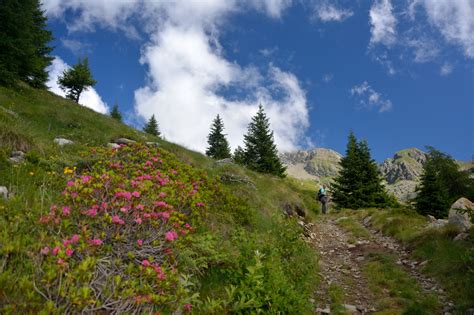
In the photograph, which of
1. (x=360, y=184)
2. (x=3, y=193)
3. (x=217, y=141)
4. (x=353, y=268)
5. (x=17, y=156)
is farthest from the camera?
(x=217, y=141)

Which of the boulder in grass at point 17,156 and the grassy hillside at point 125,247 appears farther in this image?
the boulder in grass at point 17,156

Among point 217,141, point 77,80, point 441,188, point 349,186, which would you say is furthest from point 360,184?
point 77,80

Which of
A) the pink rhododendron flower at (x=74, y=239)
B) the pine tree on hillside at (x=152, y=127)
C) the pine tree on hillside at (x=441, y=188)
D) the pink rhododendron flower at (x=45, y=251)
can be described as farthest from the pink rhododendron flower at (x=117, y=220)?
the pine tree on hillside at (x=152, y=127)

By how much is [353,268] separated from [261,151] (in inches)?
Answer: 1038

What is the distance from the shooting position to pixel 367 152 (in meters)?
33.2

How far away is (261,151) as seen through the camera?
35.0 m

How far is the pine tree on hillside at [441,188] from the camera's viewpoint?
24844 millimetres

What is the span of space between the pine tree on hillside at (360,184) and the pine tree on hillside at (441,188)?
4.07 m

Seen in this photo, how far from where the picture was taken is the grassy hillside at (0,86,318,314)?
2.80 meters

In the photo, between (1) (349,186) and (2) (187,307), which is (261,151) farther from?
(2) (187,307)

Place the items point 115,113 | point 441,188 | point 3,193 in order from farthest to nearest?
point 115,113, point 441,188, point 3,193

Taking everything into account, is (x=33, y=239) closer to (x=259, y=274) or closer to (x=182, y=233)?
(x=182, y=233)

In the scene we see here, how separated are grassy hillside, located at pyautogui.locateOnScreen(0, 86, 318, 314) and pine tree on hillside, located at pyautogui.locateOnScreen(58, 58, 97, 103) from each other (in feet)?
115

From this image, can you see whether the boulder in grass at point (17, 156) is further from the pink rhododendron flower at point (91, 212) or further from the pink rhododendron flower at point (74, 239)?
the pink rhododendron flower at point (74, 239)
